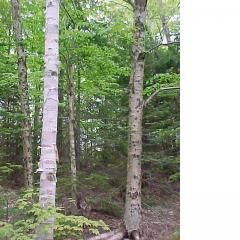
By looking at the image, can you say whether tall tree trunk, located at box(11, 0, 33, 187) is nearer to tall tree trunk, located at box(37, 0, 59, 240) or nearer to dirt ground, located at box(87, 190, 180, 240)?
dirt ground, located at box(87, 190, 180, 240)

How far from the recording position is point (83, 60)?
6.54 meters

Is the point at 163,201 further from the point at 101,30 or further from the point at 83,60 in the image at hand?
the point at 101,30

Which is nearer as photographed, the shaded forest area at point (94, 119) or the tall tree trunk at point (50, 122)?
the tall tree trunk at point (50, 122)

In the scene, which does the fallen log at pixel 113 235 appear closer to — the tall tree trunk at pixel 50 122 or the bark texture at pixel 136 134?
the bark texture at pixel 136 134

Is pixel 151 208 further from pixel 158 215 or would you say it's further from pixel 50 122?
pixel 50 122

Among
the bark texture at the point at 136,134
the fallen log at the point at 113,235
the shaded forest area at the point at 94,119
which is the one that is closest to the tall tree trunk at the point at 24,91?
the shaded forest area at the point at 94,119

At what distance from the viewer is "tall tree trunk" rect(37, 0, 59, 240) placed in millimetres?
2982

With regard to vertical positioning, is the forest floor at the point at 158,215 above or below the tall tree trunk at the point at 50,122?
below

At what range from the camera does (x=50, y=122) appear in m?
3.07

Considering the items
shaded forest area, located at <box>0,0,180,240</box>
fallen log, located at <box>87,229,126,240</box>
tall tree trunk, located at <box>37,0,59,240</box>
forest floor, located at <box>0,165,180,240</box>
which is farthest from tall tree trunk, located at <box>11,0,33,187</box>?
tall tree trunk, located at <box>37,0,59,240</box>

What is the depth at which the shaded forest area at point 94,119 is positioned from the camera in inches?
203
